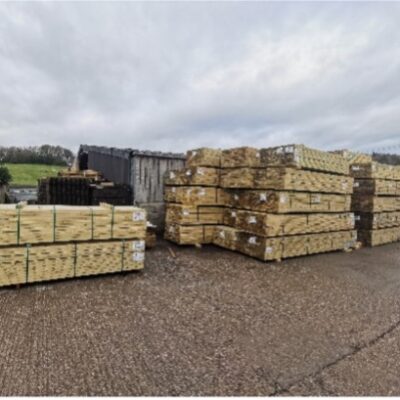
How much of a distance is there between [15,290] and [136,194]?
6.16 metres

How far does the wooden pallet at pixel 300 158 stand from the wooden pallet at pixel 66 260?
4526mm

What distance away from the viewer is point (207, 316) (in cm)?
466

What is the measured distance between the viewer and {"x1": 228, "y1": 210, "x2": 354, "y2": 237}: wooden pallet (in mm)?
8102

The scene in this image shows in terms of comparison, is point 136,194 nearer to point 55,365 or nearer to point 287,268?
point 287,268

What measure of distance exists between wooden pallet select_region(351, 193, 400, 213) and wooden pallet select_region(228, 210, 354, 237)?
2191 millimetres

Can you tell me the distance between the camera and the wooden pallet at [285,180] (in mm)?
8107

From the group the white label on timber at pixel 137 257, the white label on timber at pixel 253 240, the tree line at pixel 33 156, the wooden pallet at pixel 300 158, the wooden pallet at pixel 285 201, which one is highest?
the tree line at pixel 33 156

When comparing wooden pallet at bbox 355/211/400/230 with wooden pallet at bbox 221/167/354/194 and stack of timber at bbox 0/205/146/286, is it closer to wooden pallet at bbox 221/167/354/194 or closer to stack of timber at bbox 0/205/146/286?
wooden pallet at bbox 221/167/354/194

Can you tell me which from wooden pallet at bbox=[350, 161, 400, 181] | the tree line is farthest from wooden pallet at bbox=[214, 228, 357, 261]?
the tree line

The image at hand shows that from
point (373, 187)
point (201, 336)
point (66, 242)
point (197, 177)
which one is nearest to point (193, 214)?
point (197, 177)

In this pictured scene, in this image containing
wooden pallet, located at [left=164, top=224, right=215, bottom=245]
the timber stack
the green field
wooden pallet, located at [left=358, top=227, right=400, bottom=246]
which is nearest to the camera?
the timber stack

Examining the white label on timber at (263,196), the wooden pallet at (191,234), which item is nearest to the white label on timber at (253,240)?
the white label on timber at (263,196)

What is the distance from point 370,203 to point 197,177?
681 cm

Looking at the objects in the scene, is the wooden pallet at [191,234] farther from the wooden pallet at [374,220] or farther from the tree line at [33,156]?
the tree line at [33,156]
